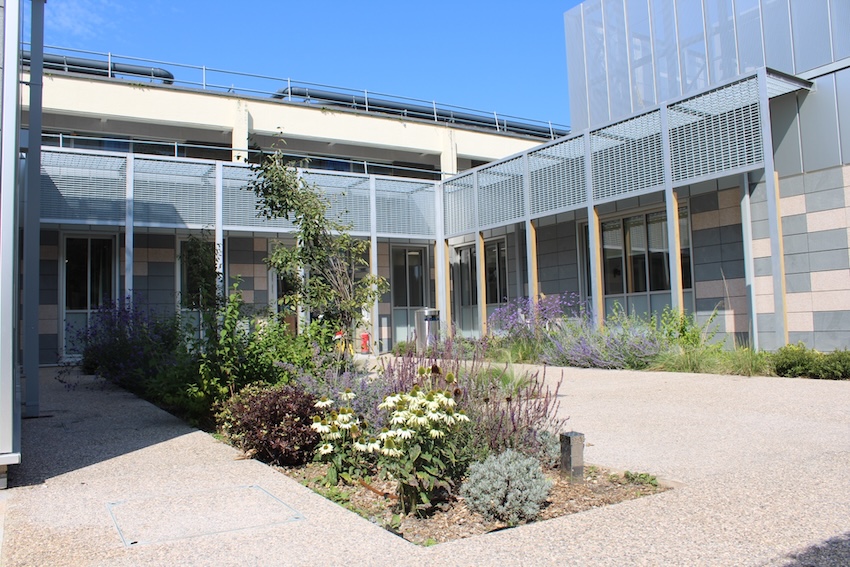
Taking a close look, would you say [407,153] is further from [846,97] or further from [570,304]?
[846,97]

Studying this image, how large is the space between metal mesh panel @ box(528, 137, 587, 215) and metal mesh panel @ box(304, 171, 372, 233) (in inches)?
171

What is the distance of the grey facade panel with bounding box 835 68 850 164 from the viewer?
11.3 meters

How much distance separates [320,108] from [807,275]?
47.2 feet

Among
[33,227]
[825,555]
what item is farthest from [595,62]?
[825,555]

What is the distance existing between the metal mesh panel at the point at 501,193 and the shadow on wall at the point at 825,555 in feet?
42.8

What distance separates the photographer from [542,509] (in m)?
3.89

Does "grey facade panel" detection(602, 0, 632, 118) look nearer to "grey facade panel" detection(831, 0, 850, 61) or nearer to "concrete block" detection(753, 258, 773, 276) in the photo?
"grey facade panel" detection(831, 0, 850, 61)

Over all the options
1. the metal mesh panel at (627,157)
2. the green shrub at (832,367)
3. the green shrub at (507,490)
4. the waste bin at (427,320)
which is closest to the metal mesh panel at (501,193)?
the metal mesh panel at (627,157)

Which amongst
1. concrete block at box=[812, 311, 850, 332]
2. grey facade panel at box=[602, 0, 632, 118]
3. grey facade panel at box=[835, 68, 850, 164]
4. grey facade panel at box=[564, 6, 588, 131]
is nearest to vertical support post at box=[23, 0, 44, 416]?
concrete block at box=[812, 311, 850, 332]

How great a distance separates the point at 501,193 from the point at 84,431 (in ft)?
39.1

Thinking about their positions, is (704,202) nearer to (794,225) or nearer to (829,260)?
(794,225)

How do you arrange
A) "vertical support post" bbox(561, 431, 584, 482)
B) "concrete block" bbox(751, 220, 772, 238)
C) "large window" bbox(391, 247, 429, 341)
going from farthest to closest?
"large window" bbox(391, 247, 429, 341)
"concrete block" bbox(751, 220, 772, 238)
"vertical support post" bbox(561, 431, 584, 482)

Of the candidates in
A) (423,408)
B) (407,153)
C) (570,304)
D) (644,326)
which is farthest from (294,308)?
(407,153)

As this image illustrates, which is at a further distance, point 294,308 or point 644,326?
point 644,326
